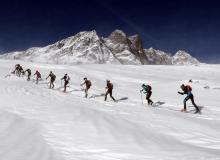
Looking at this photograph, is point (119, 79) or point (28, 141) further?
point (119, 79)

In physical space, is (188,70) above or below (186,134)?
above

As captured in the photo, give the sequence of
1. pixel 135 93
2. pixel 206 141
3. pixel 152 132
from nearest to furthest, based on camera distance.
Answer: pixel 206 141
pixel 152 132
pixel 135 93

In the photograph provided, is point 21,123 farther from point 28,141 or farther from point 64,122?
point 28,141

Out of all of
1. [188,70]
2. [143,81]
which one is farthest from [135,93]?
[188,70]

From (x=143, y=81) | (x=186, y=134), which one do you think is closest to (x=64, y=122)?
(x=186, y=134)

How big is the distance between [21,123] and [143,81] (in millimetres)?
37050

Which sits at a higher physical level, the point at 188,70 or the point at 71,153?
the point at 188,70

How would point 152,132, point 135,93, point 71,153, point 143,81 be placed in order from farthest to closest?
point 143,81, point 135,93, point 152,132, point 71,153

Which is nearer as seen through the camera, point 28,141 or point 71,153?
point 71,153

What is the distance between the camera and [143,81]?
4916cm

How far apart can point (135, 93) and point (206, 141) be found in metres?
25.1

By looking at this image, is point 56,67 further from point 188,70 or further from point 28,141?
point 28,141

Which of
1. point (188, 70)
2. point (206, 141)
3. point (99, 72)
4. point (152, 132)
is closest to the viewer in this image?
point (206, 141)

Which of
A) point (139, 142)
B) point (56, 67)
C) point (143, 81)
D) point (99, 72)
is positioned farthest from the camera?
point (56, 67)
